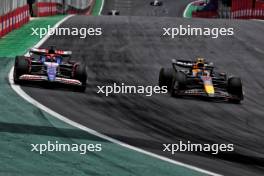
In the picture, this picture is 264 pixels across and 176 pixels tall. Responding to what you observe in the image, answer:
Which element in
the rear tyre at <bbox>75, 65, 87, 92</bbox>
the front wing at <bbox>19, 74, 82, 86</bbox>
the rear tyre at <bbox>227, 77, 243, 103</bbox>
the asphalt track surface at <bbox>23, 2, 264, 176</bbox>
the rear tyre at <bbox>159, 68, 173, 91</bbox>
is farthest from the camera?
the rear tyre at <bbox>159, 68, 173, 91</bbox>

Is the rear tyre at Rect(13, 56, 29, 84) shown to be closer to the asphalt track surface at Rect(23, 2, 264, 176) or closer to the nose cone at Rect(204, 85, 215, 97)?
the asphalt track surface at Rect(23, 2, 264, 176)

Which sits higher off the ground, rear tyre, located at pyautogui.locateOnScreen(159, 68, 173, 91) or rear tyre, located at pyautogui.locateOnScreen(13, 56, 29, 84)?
rear tyre, located at pyautogui.locateOnScreen(13, 56, 29, 84)

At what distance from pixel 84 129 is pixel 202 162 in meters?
2.42

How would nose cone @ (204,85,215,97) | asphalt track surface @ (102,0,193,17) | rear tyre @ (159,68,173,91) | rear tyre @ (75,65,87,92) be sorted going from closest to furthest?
rear tyre @ (75,65,87,92) < nose cone @ (204,85,215,97) < rear tyre @ (159,68,173,91) < asphalt track surface @ (102,0,193,17)

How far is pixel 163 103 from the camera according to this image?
17594mm

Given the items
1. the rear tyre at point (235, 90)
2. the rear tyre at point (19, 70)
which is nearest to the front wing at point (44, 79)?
the rear tyre at point (19, 70)

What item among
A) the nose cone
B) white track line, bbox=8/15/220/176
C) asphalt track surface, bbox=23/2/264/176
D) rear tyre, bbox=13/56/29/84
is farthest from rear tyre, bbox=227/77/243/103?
white track line, bbox=8/15/220/176

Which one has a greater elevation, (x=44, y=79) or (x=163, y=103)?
(x=44, y=79)

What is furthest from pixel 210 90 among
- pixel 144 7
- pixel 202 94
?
pixel 144 7

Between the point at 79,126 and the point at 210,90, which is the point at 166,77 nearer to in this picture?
the point at 210,90

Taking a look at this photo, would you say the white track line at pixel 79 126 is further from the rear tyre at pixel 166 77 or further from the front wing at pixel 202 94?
the front wing at pixel 202 94

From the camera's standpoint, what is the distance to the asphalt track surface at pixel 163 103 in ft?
42.2

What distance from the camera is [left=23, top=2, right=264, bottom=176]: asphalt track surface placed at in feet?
42.2

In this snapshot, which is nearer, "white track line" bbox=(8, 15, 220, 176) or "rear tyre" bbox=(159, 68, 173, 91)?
"white track line" bbox=(8, 15, 220, 176)
